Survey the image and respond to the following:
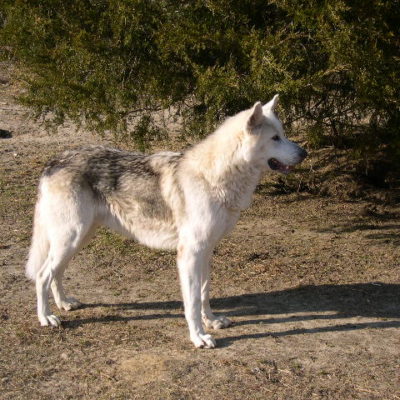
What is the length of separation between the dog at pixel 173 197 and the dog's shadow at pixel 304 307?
16.0 inches

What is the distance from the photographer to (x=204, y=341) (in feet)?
18.8

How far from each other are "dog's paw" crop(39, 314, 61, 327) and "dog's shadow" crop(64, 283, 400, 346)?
10 cm

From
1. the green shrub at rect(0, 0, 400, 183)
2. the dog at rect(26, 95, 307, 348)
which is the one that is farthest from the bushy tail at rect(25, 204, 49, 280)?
the green shrub at rect(0, 0, 400, 183)

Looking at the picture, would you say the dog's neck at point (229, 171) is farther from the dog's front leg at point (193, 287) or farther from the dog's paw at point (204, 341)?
the dog's paw at point (204, 341)

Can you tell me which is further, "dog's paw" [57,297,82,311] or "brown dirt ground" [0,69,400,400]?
"dog's paw" [57,297,82,311]

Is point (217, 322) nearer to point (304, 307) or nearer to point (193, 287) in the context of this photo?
point (193, 287)

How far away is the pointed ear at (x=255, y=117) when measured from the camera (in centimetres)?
561

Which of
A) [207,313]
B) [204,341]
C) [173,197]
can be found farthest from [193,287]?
[173,197]

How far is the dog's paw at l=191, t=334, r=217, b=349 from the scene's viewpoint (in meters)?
5.72

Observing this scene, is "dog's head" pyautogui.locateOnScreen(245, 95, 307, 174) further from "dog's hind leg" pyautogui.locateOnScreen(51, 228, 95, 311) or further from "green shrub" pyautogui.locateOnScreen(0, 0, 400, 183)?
"dog's hind leg" pyautogui.locateOnScreen(51, 228, 95, 311)

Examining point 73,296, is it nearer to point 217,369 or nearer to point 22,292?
point 22,292

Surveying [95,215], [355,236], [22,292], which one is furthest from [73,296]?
[355,236]

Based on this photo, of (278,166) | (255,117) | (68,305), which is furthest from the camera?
(68,305)

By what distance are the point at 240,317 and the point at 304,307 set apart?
69cm
